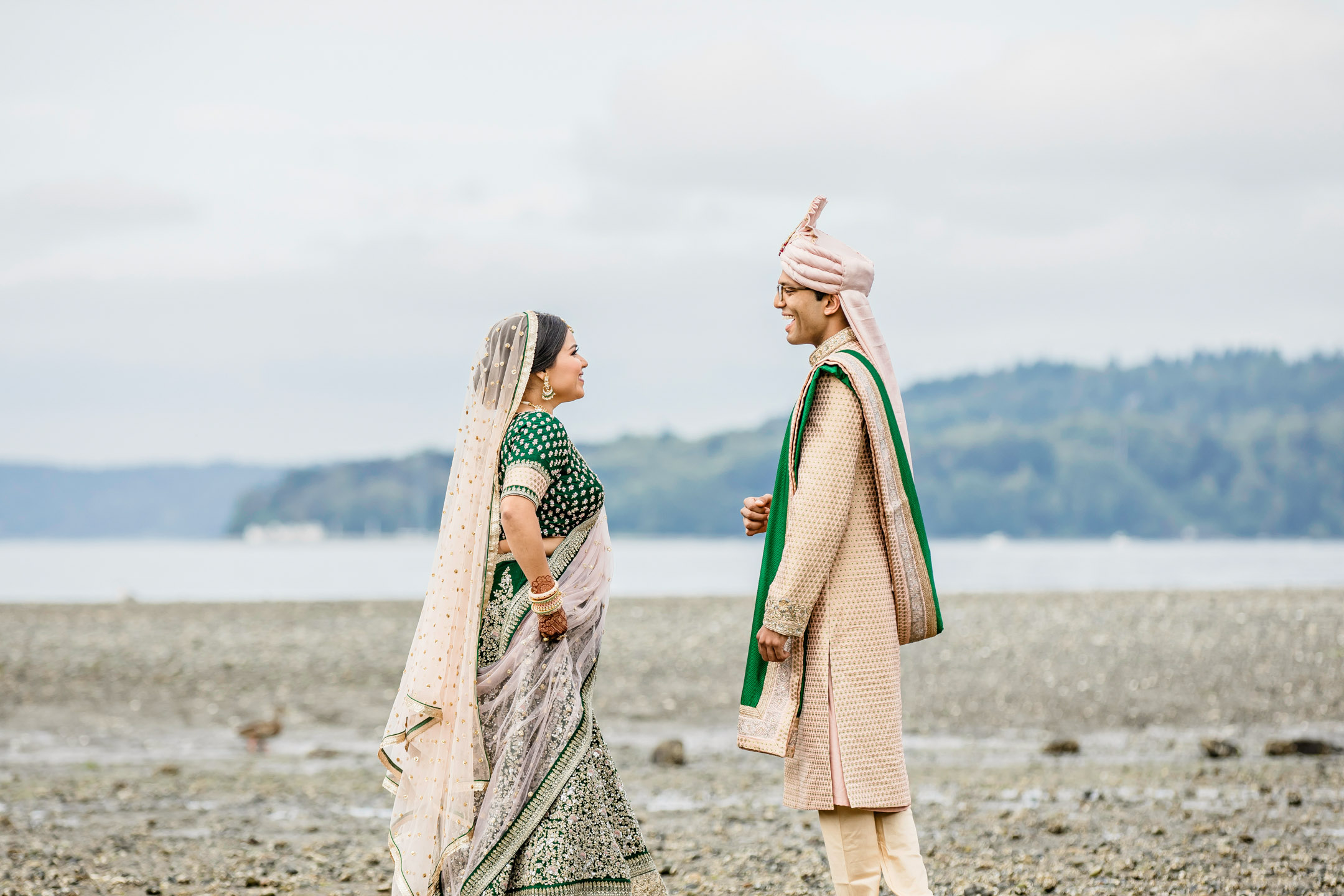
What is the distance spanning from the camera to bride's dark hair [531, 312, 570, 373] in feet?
15.4

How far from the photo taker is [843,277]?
177 inches

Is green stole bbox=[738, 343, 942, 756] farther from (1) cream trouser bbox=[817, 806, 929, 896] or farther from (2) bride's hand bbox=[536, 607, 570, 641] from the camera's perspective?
(2) bride's hand bbox=[536, 607, 570, 641]

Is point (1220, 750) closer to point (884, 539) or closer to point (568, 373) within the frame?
point (884, 539)

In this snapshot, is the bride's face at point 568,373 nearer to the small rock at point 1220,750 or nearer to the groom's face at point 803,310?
the groom's face at point 803,310

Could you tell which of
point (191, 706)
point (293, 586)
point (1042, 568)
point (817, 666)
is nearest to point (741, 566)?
point (1042, 568)

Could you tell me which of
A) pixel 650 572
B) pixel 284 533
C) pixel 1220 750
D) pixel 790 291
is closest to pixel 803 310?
→ pixel 790 291

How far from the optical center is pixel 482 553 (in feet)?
15.3

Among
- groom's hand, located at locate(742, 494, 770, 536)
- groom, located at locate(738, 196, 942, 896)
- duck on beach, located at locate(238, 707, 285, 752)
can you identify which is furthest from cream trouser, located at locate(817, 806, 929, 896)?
duck on beach, located at locate(238, 707, 285, 752)

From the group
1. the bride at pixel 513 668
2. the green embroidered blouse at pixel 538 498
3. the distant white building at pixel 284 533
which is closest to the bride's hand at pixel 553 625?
the bride at pixel 513 668

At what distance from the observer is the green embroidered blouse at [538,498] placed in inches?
177

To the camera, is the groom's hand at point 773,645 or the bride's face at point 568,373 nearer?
the groom's hand at point 773,645

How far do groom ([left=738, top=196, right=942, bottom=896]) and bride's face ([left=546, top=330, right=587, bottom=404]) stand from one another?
0.82 metres

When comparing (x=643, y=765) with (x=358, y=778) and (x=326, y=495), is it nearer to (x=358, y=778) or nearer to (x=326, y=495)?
(x=358, y=778)

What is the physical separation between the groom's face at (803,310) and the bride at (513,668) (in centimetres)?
80
